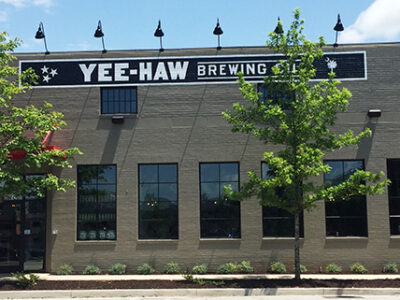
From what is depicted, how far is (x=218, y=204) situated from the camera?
18.1 m

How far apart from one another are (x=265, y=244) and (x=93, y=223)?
20.6ft

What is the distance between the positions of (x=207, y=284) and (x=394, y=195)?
25.3 feet

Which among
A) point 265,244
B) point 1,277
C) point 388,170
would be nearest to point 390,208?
point 388,170

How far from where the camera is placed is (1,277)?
16.9 metres

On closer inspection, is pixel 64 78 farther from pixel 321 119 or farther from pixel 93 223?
pixel 321 119

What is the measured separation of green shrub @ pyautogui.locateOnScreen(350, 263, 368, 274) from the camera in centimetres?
1712

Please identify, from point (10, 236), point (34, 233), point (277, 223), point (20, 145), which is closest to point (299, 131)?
point (277, 223)

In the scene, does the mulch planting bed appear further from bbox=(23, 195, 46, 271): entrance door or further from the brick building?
bbox=(23, 195, 46, 271): entrance door

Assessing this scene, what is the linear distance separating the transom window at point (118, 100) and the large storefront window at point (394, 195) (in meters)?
9.64

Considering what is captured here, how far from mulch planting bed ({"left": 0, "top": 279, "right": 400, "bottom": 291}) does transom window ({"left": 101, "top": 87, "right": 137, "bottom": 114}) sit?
6.42 meters

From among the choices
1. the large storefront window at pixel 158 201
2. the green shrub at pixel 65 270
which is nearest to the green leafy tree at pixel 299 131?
the large storefront window at pixel 158 201

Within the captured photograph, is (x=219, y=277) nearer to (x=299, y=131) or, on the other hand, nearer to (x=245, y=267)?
(x=245, y=267)

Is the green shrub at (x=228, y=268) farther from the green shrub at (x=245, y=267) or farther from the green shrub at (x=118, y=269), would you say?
the green shrub at (x=118, y=269)

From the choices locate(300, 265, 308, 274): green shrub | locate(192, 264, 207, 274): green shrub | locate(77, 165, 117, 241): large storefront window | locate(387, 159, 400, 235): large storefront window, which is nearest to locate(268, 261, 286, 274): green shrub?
locate(300, 265, 308, 274): green shrub
